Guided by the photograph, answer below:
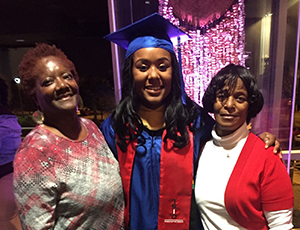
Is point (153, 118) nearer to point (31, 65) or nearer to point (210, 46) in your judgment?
point (31, 65)

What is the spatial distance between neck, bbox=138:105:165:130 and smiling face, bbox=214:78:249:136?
0.34m

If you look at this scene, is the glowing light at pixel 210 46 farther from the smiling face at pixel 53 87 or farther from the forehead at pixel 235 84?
the smiling face at pixel 53 87

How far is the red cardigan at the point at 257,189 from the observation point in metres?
0.95

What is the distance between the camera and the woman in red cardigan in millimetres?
960

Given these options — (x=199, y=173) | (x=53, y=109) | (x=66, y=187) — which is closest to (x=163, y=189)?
(x=199, y=173)

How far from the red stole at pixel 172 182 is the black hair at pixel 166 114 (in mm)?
50

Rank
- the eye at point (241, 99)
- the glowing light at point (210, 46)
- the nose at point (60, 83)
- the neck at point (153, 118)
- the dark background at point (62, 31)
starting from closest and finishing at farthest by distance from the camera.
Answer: the nose at point (60, 83) → the eye at point (241, 99) → the neck at point (153, 118) → the glowing light at point (210, 46) → the dark background at point (62, 31)

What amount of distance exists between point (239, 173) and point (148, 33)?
89cm

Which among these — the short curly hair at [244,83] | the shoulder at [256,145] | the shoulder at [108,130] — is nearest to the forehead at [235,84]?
the short curly hair at [244,83]

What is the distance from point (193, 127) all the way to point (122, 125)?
1.40 feet

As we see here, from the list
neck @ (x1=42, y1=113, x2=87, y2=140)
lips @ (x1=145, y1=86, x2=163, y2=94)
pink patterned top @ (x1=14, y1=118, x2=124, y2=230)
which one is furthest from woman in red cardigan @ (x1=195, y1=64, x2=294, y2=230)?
neck @ (x1=42, y1=113, x2=87, y2=140)

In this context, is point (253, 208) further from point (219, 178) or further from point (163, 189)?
point (163, 189)

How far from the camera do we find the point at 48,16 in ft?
7.41

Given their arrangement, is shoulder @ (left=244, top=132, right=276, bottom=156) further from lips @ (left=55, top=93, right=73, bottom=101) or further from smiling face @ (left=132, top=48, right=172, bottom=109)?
lips @ (left=55, top=93, right=73, bottom=101)
